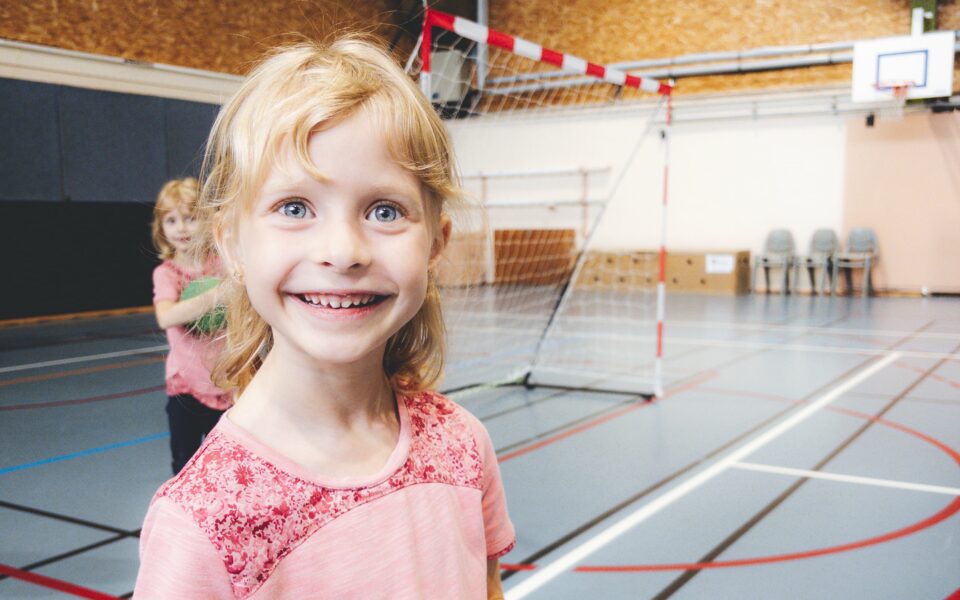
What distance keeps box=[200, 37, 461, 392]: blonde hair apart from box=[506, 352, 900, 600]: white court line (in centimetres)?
182

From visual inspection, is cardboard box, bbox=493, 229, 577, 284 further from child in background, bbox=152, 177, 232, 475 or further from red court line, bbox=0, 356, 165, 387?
child in background, bbox=152, 177, 232, 475

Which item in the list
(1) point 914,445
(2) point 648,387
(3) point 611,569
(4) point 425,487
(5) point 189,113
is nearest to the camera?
(4) point 425,487

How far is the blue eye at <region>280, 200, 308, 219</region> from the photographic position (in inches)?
33.6

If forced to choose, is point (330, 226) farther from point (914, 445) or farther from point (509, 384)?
point (509, 384)

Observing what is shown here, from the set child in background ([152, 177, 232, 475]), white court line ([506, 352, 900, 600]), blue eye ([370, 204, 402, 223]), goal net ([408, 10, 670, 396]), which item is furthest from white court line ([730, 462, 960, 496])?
goal net ([408, 10, 670, 396])

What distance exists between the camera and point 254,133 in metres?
0.87

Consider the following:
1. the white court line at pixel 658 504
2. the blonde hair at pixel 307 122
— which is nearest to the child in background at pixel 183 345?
the white court line at pixel 658 504

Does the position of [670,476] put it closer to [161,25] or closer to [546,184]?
[161,25]

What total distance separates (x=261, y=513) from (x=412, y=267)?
30cm

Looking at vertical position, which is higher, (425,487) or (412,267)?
(412,267)

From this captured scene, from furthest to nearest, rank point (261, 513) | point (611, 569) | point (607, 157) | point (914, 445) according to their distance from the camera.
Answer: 1. point (607, 157)
2. point (914, 445)
3. point (611, 569)
4. point (261, 513)

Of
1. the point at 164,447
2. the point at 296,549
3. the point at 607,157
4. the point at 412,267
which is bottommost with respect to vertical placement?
the point at 164,447

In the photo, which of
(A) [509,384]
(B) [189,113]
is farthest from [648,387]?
(B) [189,113]

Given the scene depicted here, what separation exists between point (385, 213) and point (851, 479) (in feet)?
11.3
